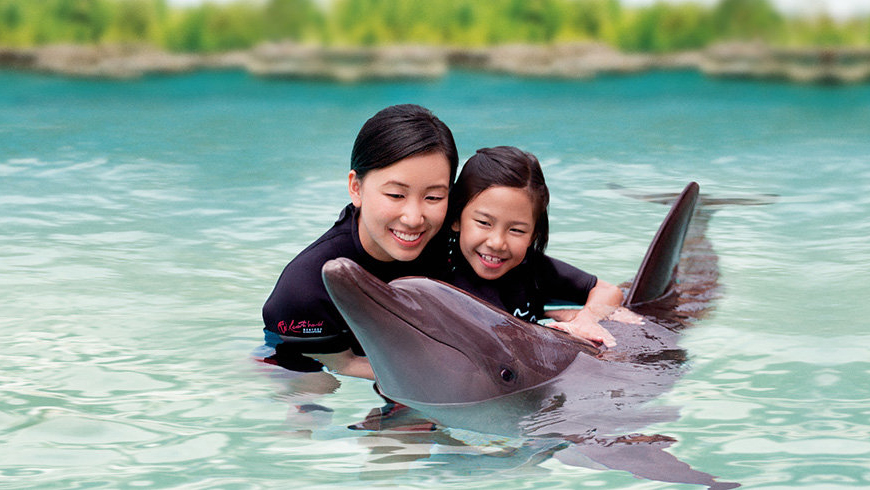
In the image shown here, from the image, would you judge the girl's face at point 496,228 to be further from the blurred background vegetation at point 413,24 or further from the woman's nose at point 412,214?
the blurred background vegetation at point 413,24

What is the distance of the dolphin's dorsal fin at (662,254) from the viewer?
14.0 ft

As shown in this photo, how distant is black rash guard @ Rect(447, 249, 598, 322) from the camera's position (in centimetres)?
390

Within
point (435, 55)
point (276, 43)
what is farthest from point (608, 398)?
point (276, 43)

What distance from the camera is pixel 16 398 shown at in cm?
387

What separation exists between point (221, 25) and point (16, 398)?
15657mm

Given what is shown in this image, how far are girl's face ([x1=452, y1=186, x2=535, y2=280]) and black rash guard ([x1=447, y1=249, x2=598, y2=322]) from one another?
71mm

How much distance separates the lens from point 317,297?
12.2 ft

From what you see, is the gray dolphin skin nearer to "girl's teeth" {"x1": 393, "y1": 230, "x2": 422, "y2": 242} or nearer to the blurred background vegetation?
"girl's teeth" {"x1": 393, "y1": 230, "x2": 422, "y2": 242}

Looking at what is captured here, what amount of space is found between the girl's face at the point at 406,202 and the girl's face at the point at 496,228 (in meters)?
0.15

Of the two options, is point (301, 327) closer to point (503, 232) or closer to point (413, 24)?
point (503, 232)

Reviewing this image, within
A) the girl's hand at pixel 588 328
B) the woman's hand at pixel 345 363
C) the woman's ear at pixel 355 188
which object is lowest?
the woman's hand at pixel 345 363

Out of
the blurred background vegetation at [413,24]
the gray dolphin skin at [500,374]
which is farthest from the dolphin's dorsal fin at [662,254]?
the blurred background vegetation at [413,24]

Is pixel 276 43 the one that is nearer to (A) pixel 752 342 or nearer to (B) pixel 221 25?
(B) pixel 221 25

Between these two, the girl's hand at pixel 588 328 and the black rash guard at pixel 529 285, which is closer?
the girl's hand at pixel 588 328
